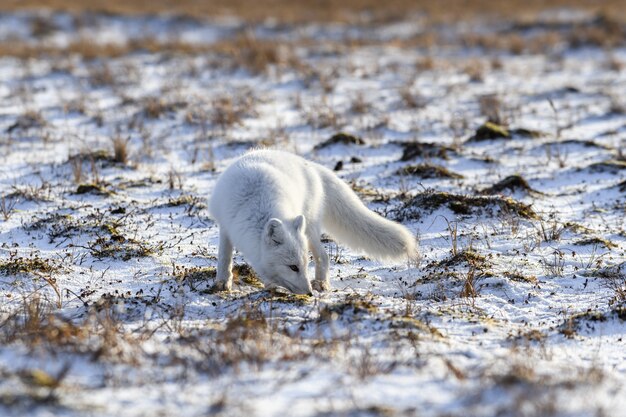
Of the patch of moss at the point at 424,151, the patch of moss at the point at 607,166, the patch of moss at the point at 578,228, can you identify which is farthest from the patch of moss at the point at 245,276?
the patch of moss at the point at 607,166

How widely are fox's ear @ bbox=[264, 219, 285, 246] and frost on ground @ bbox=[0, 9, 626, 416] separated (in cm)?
41

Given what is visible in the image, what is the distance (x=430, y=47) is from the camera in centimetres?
2028

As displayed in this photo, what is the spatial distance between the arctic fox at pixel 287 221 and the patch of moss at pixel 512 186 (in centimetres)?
275

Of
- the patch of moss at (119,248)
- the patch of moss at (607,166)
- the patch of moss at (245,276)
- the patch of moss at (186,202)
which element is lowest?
the patch of moss at (245,276)

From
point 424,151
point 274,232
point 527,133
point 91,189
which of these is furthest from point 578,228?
point 91,189

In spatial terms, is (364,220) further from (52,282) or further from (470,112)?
(470,112)

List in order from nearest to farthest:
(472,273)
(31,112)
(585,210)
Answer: (472,273) < (585,210) < (31,112)

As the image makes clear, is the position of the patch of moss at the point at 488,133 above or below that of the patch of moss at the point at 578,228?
above

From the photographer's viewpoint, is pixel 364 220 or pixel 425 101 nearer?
pixel 364 220

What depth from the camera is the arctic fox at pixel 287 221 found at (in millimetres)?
5391

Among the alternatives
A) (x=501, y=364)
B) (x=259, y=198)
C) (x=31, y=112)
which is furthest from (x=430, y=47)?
(x=501, y=364)

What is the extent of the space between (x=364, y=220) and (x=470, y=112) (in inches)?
286

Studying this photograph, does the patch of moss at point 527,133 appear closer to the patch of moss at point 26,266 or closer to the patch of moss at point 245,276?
the patch of moss at point 245,276

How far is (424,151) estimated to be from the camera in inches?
395
